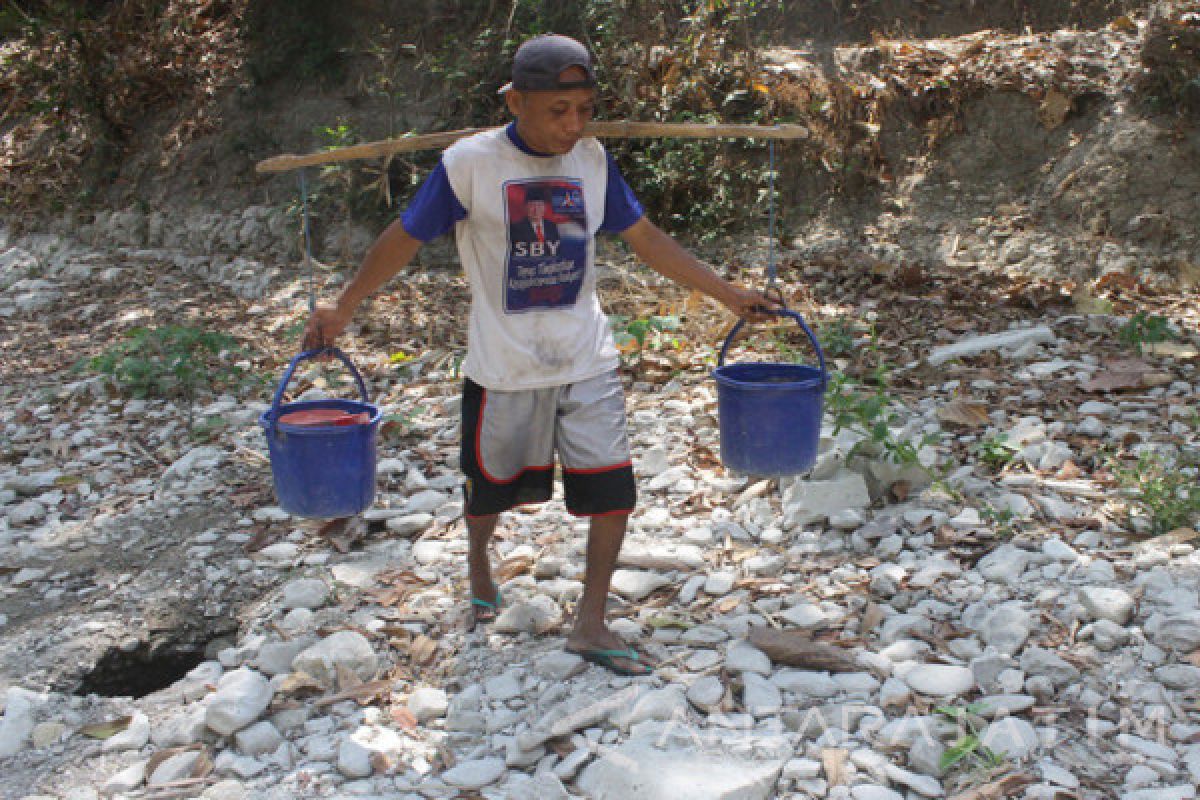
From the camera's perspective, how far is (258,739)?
2.86m

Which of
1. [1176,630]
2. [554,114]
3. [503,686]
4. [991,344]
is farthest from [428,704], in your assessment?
[991,344]

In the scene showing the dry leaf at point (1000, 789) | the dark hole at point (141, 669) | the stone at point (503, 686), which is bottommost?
the dark hole at point (141, 669)

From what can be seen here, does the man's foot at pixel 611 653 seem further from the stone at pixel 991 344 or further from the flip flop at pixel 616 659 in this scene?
the stone at pixel 991 344

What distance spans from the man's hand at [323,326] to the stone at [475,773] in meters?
1.21

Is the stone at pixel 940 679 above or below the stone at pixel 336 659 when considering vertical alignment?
above

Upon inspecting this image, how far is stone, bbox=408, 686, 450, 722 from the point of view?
9.74 feet

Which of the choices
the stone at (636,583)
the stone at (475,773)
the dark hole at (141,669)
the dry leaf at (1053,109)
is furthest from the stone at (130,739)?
the dry leaf at (1053,109)

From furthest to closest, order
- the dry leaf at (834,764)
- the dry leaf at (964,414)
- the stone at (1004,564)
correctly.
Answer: the dry leaf at (964,414), the stone at (1004,564), the dry leaf at (834,764)

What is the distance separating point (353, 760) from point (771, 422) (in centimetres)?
152

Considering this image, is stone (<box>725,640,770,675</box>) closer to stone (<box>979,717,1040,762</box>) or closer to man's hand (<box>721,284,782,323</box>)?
stone (<box>979,717,1040,762</box>)

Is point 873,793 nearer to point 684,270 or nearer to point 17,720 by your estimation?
point 684,270

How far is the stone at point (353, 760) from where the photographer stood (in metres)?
2.73

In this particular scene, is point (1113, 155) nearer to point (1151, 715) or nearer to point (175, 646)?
point (1151, 715)

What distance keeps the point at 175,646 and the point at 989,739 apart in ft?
8.39
